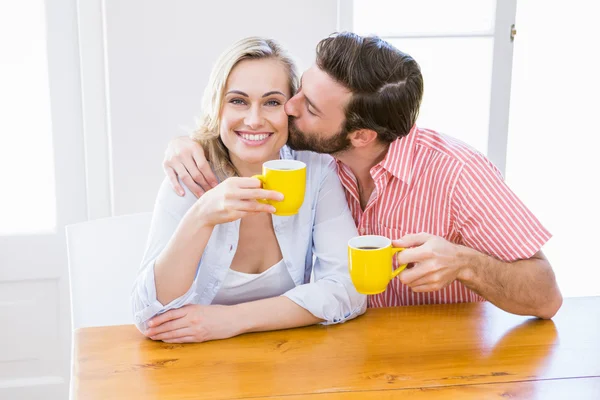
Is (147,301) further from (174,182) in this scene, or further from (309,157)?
(309,157)

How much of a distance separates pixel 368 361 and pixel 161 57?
1594mm

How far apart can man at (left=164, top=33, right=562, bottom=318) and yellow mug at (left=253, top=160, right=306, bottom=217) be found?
Answer: 27 cm

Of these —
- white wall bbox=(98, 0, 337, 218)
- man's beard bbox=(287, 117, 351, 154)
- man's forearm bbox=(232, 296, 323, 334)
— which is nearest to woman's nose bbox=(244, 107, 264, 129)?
man's beard bbox=(287, 117, 351, 154)

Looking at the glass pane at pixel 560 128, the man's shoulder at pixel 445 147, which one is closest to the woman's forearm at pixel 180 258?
the man's shoulder at pixel 445 147

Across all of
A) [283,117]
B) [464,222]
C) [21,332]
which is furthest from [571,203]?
[21,332]

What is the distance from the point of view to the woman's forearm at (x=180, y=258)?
1.55 metres

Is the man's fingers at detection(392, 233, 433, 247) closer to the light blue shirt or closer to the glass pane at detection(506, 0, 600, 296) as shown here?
the light blue shirt

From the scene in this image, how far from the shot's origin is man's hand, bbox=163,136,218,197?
172 cm

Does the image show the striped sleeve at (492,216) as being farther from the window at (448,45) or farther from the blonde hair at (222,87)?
the window at (448,45)

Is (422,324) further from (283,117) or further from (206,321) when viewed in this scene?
(283,117)

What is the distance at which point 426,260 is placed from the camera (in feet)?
5.13

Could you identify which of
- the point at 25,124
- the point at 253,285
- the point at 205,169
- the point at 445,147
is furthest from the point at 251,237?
the point at 25,124

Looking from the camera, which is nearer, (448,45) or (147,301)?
(147,301)

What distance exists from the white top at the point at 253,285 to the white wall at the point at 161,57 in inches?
39.5
